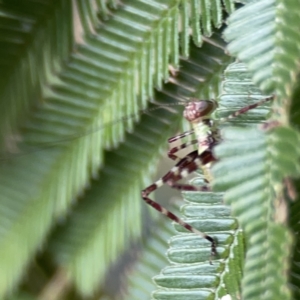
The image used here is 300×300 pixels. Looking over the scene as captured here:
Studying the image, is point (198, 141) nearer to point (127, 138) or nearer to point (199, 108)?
point (199, 108)

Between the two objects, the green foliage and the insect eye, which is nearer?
the green foliage

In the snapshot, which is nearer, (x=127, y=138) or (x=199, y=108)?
(x=199, y=108)

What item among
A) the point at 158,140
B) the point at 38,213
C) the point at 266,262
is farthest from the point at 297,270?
the point at 38,213

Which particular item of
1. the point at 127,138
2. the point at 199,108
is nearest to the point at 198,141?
the point at 199,108

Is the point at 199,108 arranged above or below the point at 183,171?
above

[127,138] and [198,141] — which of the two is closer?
[198,141]

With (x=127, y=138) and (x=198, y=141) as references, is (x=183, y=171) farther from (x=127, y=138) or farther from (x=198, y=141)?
(x=127, y=138)

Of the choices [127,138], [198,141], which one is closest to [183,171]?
[198,141]

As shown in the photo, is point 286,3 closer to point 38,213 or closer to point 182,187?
point 182,187

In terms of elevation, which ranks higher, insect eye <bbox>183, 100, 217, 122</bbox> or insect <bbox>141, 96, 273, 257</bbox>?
insect eye <bbox>183, 100, 217, 122</bbox>
